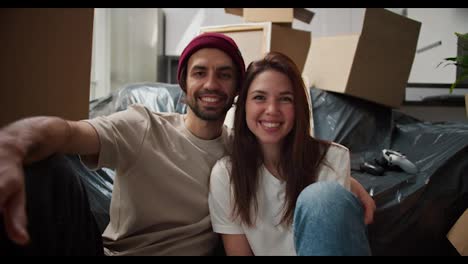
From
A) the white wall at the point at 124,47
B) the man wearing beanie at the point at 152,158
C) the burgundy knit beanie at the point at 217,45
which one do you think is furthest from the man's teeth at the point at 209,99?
the white wall at the point at 124,47

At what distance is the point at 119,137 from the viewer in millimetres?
782

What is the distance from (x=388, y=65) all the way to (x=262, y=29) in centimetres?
67

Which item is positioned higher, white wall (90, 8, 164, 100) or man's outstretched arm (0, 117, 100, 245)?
white wall (90, 8, 164, 100)

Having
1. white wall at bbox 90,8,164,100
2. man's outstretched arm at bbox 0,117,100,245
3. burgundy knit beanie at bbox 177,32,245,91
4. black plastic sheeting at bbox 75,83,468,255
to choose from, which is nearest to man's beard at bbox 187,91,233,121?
burgundy knit beanie at bbox 177,32,245,91

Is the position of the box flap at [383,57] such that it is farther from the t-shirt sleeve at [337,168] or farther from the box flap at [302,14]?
the t-shirt sleeve at [337,168]

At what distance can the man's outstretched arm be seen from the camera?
18.2 inches

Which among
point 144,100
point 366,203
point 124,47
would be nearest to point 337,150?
point 366,203

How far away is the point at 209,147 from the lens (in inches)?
35.9

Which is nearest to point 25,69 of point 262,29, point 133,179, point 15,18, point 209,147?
point 15,18

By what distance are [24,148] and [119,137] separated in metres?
0.25

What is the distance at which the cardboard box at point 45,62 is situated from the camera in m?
Result: 0.75

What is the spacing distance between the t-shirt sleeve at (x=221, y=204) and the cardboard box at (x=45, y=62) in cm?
42

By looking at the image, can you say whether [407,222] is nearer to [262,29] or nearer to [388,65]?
[388,65]

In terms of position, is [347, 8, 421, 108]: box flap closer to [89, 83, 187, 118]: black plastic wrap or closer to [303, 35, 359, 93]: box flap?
[303, 35, 359, 93]: box flap
